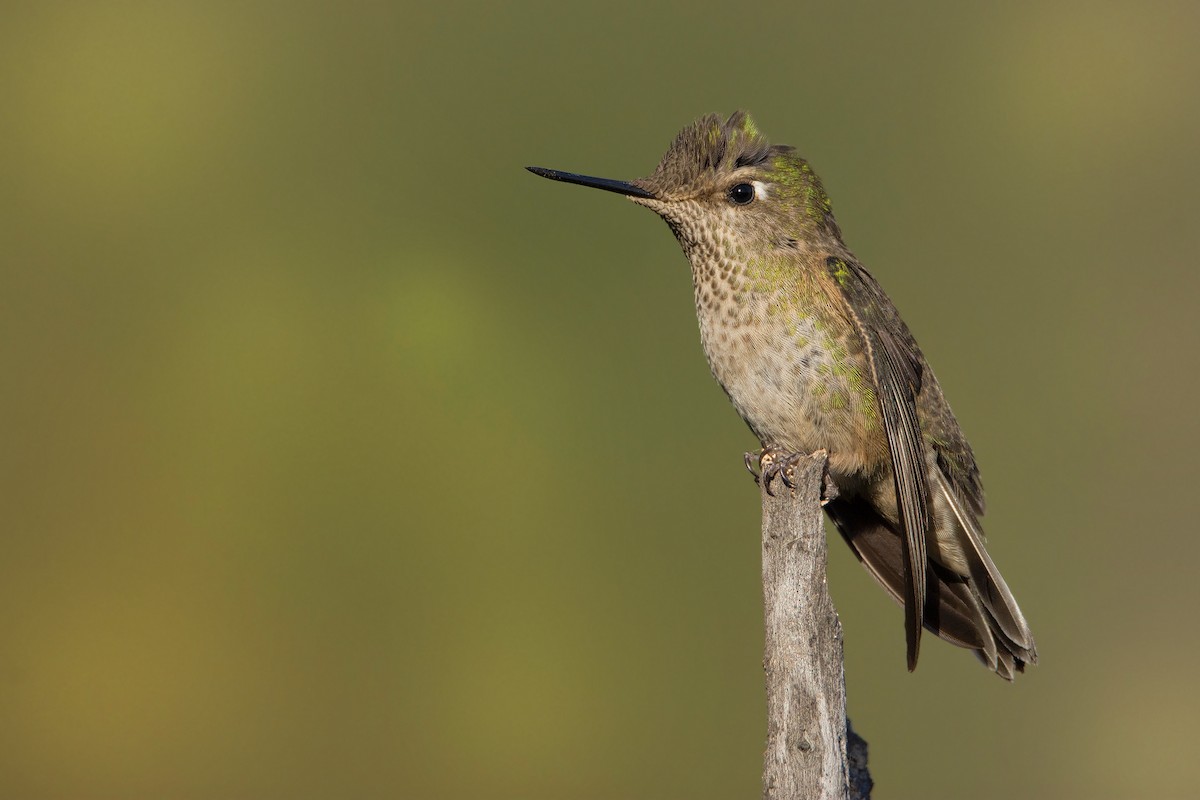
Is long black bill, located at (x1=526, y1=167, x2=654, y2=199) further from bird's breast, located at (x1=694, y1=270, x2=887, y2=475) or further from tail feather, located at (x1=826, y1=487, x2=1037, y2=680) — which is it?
tail feather, located at (x1=826, y1=487, x2=1037, y2=680)

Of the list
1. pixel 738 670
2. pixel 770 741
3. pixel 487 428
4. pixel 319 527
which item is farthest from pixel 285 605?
pixel 770 741

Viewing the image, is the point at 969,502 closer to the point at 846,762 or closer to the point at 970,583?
the point at 970,583

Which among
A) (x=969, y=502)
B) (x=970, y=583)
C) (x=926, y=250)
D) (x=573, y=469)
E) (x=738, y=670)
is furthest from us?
(x=926, y=250)

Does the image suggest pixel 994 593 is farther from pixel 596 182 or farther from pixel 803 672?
pixel 596 182

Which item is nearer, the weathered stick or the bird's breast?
the weathered stick

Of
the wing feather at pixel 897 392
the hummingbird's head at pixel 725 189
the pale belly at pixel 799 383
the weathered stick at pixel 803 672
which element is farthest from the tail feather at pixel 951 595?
the hummingbird's head at pixel 725 189

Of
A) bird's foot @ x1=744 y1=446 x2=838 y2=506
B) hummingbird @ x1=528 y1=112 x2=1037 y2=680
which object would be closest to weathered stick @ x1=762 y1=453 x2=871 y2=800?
bird's foot @ x1=744 y1=446 x2=838 y2=506
